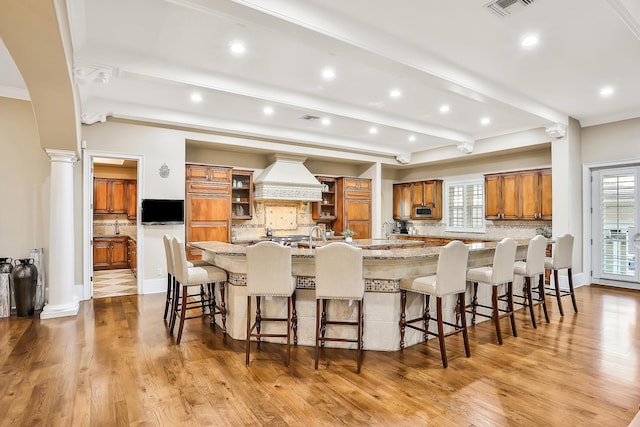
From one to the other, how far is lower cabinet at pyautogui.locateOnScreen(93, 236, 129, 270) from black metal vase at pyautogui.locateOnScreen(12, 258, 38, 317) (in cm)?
405

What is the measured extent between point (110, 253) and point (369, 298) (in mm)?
7492

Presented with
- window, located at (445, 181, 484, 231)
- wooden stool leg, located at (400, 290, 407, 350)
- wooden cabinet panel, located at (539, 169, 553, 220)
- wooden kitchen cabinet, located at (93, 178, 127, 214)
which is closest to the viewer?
wooden stool leg, located at (400, 290, 407, 350)

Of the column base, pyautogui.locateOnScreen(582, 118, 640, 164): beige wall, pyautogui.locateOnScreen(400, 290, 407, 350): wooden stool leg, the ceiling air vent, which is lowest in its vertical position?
the column base

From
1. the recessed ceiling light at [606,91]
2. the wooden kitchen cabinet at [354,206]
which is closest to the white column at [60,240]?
the wooden kitchen cabinet at [354,206]

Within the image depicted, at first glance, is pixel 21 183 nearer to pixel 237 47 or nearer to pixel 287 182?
pixel 237 47

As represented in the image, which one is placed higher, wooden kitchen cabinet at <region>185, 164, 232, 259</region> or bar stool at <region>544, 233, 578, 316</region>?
wooden kitchen cabinet at <region>185, 164, 232, 259</region>

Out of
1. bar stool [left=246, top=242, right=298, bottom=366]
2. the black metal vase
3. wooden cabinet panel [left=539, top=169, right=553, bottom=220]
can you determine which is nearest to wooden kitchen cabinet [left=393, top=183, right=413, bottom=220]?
wooden cabinet panel [left=539, top=169, right=553, bottom=220]

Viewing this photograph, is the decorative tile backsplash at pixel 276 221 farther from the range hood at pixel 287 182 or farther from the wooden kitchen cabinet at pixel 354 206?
the wooden kitchen cabinet at pixel 354 206

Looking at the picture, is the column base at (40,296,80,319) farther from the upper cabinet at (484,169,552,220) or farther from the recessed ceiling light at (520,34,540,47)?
the upper cabinet at (484,169,552,220)

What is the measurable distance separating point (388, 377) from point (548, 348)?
177 cm

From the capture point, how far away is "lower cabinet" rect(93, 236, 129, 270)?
8.46m

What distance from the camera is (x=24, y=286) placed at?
14.8 ft

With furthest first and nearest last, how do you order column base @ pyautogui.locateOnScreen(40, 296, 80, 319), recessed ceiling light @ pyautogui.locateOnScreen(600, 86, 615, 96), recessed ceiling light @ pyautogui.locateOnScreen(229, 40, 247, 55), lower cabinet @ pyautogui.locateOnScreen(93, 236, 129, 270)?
lower cabinet @ pyautogui.locateOnScreen(93, 236, 129, 270) → recessed ceiling light @ pyautogui.locateOnScreen(600, 86, 615, 96) → column base @ pyautogui.locateOnScreen(40, 296, 80, 319) → recessed ceiling light @ pyautogui.locateOnScreen(229, 40, 247, 55)

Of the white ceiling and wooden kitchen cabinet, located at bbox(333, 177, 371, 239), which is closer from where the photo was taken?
the white ceiling
